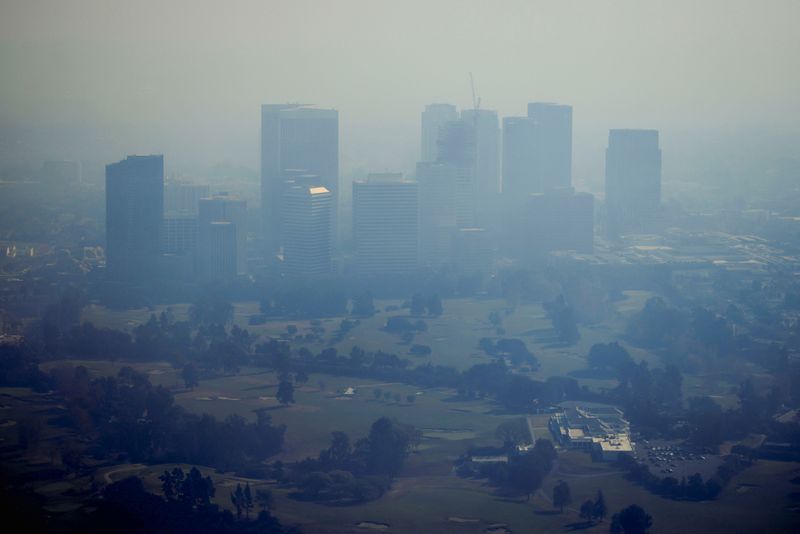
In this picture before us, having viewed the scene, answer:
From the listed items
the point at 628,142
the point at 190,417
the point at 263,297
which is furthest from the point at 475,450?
the point at 628,142

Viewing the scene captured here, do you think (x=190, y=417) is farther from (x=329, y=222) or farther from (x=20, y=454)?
(x=329, y=222)

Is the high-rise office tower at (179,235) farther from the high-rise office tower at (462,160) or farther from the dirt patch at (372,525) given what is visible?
the dirt patch at (372,525)

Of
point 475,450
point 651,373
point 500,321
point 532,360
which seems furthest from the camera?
point 500,321

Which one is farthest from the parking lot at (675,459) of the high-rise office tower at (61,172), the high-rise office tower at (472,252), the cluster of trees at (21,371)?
the high-rise office tower at (61,172)

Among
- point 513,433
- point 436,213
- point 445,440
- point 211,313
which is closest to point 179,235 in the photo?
point 211,313

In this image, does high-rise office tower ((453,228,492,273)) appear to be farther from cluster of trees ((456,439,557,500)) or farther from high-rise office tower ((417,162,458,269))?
cluster of trees ((456,439,557,500))

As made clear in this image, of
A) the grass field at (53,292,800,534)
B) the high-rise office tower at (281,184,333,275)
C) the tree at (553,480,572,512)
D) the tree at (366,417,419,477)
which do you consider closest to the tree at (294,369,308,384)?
the grass field at (53,292,800,534)

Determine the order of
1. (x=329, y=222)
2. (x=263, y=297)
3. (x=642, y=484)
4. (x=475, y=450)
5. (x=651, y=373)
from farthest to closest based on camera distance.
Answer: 1. (x=329, y=222)
2. (x=263, y=297)
3. (x=651, y=373)
4. (x=475, y=450)
5. (x=642, y=484)
